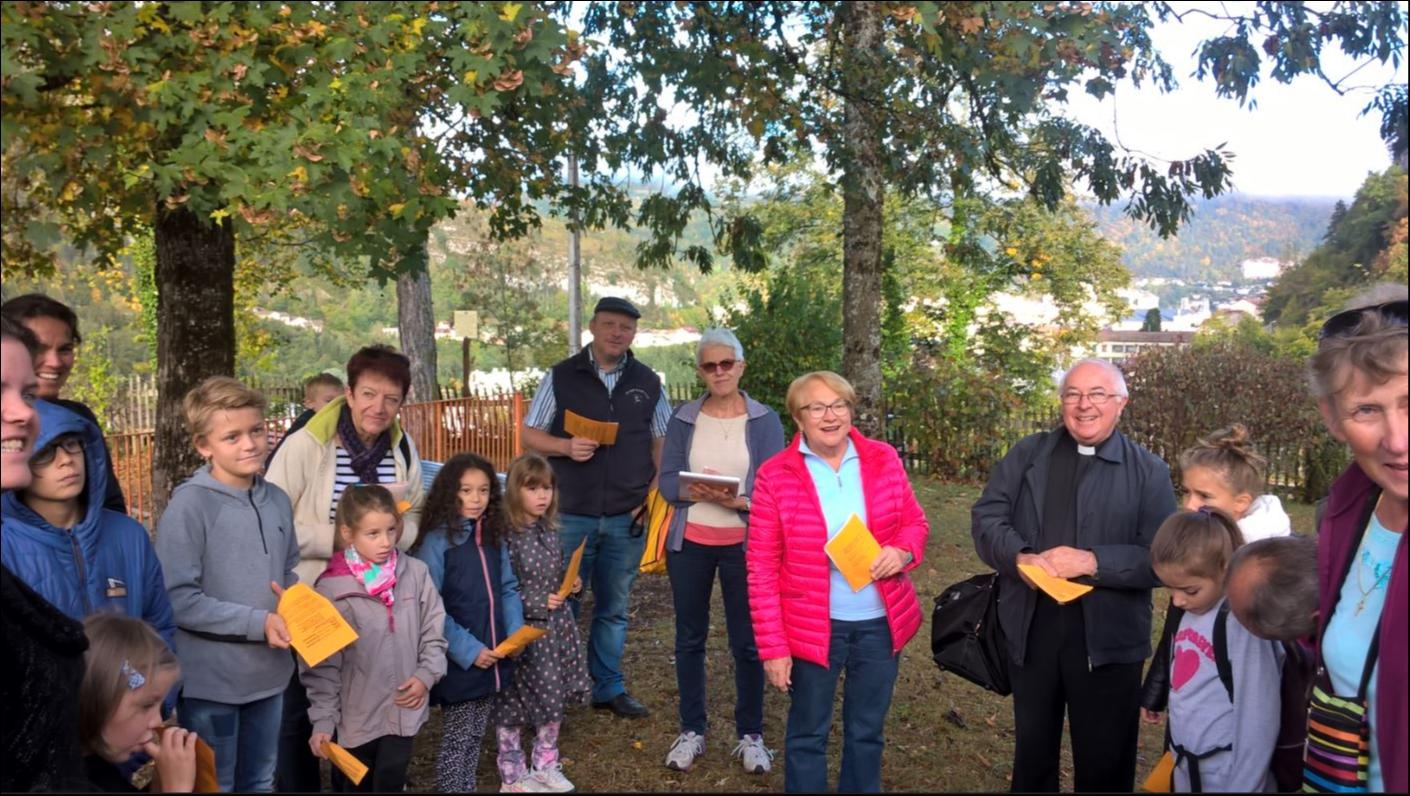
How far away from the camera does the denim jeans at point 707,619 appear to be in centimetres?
516

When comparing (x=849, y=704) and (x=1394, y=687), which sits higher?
(x=1394, y=687)

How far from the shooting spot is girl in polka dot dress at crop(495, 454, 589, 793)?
4.83 meters

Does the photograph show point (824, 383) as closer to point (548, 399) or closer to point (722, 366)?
point (722, 366)

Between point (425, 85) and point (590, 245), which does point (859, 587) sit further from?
point (590, 245)

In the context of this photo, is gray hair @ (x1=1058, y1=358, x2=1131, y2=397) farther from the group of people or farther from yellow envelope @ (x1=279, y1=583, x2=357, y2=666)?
yellow envelope @ (x1=279, y1=583, x2=357, y2=666)

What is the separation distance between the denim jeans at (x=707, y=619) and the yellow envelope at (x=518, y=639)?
913 millimetres

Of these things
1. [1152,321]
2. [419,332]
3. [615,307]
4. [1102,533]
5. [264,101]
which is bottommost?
[1102,533]

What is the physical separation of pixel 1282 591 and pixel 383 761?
3001 mm

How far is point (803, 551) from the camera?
406 centimetres

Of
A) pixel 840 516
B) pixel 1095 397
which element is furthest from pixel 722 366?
pixel 1095 397

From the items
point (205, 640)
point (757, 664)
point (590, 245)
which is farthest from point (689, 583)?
point (590, 245)

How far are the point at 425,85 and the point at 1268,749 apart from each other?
189 inches

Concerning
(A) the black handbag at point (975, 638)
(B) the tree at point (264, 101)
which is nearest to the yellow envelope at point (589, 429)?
(B) the tree at point (264, 101)

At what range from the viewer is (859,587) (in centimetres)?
397
